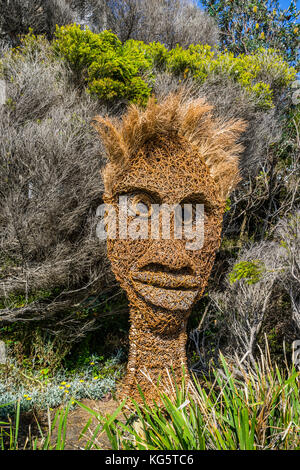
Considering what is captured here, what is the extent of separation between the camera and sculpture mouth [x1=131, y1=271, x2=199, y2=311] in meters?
3.40

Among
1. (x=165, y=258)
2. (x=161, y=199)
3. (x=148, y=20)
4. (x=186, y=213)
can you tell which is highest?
(x=148, y=20)

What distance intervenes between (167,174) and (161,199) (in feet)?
0.78

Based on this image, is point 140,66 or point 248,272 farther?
point 140,66

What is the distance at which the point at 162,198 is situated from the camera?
133 inches

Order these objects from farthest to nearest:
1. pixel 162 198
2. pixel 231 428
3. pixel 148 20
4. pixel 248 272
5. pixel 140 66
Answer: pixel 148 20 → pixel 140 66 → pixel 248 272 → pixel 162 198 → pixel 231 428

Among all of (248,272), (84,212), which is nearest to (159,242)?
(248,272)

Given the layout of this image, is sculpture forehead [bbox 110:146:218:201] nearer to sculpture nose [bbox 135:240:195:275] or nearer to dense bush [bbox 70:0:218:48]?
sculpture nose [bbox 135:240:195:275]

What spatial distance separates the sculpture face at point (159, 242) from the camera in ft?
11.1

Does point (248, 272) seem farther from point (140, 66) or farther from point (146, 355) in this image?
point (140, 66)

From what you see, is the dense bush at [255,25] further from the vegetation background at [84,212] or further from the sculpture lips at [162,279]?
the sculpture lips at [162,279]

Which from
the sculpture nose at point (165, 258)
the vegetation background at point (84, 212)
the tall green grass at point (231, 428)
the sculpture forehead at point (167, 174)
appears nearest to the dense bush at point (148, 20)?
the vegetation background at point (84, 212)

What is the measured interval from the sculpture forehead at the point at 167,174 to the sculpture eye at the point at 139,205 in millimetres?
106

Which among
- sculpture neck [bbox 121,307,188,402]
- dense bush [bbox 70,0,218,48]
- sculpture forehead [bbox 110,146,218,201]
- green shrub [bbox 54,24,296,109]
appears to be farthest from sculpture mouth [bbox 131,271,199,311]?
dense bush [bbox 70,0,218,48]

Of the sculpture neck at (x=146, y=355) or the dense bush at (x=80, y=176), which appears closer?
the sculpture neck at (x=146, y=355)
